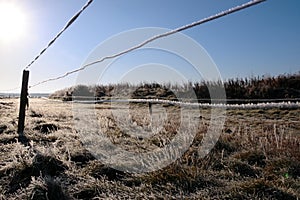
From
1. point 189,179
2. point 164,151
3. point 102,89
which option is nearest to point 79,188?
point 189,179

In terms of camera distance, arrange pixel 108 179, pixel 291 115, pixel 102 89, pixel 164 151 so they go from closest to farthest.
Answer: pixel 108 179 < pixel 164 151 < pixel 291 115 < pixel 102 89

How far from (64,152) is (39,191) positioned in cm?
117

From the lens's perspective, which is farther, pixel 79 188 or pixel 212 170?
pixel 212 170

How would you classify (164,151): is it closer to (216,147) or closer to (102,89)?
(216,147)

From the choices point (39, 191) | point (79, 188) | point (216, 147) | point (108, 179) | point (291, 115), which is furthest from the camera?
point (291, 115)

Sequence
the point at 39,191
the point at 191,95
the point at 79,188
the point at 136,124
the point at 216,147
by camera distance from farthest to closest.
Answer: the point at 191,95, the point at 136,124, the point at 216,147, the point at 79,188, the point at 39,191

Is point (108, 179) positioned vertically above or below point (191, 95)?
below

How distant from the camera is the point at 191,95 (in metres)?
13.5

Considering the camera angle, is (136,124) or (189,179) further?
(136,124)

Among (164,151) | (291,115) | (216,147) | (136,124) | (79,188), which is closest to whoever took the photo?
(79,188)

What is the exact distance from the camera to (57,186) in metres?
2.50

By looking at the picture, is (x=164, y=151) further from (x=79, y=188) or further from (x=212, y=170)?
(x=79, y=188)

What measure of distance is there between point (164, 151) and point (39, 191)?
1470 millimetres

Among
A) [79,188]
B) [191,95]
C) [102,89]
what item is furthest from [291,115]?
[102,89]
